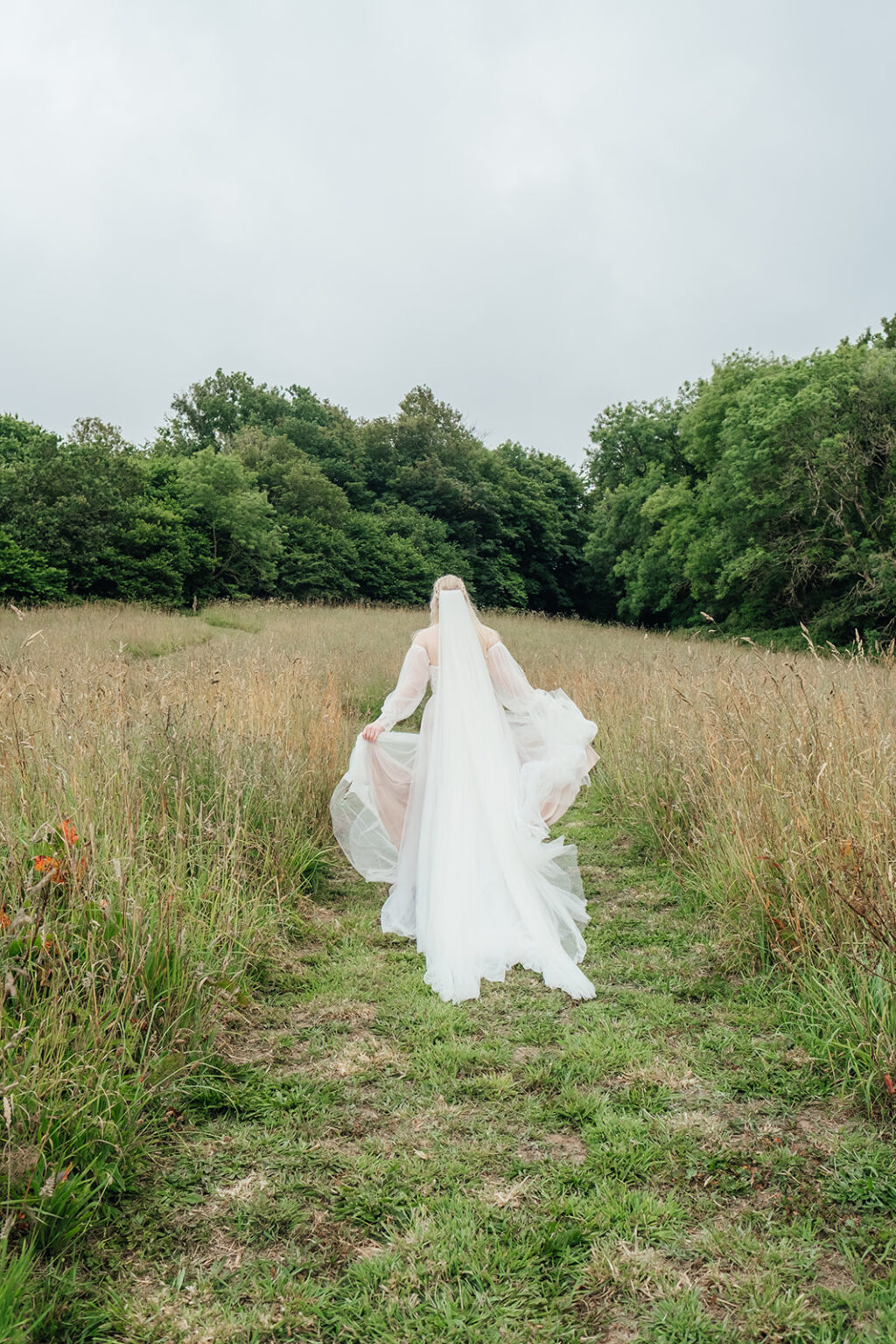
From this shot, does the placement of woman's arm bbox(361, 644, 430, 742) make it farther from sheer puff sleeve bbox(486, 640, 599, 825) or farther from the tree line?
the tree line

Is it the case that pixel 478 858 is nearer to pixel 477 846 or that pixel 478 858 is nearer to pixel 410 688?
pixel 477 846

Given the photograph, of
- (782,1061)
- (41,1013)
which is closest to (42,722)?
(41,1013)

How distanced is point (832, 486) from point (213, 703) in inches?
758

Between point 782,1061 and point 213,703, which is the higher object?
point 213,703

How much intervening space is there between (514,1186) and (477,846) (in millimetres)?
2163

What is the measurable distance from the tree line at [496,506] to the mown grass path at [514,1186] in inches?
696

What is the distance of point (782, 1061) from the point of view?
296 centimetres

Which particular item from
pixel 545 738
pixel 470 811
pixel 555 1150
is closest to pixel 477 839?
pixel 470 811

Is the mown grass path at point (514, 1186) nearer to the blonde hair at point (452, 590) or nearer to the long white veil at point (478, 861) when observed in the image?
the long white veil at point (478, 861)

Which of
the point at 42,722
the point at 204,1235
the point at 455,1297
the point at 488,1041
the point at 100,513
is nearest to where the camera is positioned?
the point at 455,1297

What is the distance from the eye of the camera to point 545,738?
5.44m

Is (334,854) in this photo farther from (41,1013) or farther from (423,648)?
(41,1013)

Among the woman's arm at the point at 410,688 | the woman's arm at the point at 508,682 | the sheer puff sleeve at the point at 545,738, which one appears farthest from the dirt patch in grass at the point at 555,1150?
the woman's arm at the point at 508,682

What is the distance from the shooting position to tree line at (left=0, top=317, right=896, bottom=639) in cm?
2072
